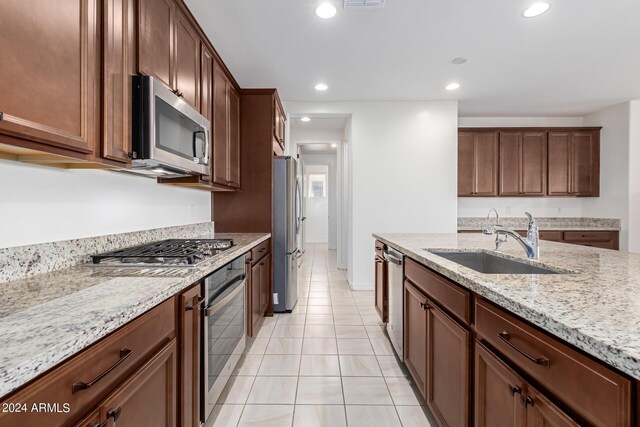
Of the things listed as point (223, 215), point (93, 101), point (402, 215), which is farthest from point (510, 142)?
point (93, 101)

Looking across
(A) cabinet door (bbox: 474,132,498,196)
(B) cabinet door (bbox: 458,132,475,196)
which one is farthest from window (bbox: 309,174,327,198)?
(A) cabinet door (bbox: 474,132,498,196)

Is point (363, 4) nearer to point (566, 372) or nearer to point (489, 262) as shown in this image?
point (489, 262)

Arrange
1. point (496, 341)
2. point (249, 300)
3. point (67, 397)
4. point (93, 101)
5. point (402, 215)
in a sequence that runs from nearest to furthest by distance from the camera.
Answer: point (67, 397) < point (496, 341) < point (93, 101) < point (249, 300) < point (402, 215)

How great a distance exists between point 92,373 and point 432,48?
3296mm

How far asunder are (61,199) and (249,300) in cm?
141

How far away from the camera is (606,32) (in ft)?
8.55

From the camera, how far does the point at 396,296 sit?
2.20m

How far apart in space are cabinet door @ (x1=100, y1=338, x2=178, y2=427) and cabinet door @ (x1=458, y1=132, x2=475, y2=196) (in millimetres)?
4590

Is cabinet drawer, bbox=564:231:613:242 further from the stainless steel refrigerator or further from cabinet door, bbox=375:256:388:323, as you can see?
the stainless steel refrigerator

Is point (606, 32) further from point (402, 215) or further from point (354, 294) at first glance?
point (354, 294)

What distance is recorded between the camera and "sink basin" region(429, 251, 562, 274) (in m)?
1.63

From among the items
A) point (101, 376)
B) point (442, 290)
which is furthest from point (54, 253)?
point (442, 290)

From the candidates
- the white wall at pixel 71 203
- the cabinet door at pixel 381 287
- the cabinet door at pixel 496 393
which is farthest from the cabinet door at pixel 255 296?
the cabinet door at pixel 496 393

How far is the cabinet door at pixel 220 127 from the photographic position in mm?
2551
